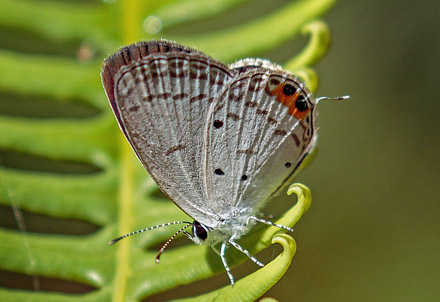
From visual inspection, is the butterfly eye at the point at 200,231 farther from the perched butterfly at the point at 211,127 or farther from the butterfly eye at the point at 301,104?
the butterfly eye at the point at 301,104

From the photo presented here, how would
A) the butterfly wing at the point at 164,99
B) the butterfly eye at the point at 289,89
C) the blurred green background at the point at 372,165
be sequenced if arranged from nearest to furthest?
the butterfly wing at the point at 164,99 < the butterfly eye at the point at 289,89 < the blurred green background at the point at 372,165

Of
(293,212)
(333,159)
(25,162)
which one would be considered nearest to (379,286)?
(333,159)

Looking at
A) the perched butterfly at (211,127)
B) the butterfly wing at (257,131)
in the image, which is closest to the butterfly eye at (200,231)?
the perched butterfly at (211,127)

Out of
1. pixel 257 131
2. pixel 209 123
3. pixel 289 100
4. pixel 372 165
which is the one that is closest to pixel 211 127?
pixel 209 123

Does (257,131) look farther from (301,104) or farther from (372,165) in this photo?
(372,165)

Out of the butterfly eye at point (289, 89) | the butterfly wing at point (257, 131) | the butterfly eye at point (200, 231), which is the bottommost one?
the butterfly eye at point (200, 231)

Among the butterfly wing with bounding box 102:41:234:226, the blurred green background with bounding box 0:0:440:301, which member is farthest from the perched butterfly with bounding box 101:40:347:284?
the blurred green background with bounding box 0:0:440:301

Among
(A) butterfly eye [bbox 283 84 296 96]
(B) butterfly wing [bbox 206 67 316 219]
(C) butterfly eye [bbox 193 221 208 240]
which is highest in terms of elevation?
(A) butterfly eye [bbox 283 84 296 96]

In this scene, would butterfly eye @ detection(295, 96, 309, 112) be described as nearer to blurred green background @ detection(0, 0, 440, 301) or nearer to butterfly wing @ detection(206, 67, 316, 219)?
butterfly wing @ detection(206, 67, 316, 219)
